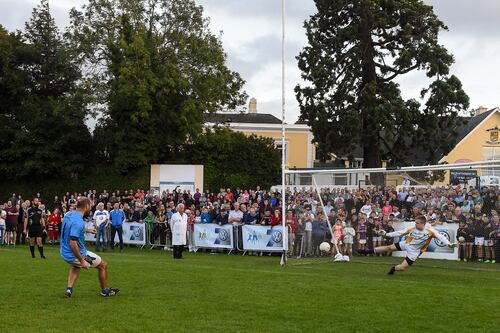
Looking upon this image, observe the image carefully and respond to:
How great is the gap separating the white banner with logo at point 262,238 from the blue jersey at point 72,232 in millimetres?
12531

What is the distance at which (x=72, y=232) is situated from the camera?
453 inches

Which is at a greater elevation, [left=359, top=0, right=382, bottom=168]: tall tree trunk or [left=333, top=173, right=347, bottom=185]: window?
[left=359, top=0, right=382, bottom=168]: tall tree trunk

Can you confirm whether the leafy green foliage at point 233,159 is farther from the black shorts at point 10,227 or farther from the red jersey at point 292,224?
the red jersey at point 292,224

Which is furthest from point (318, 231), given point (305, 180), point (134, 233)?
point (134, 233)

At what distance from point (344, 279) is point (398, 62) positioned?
2935 cm

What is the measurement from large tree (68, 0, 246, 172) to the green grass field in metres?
27.1

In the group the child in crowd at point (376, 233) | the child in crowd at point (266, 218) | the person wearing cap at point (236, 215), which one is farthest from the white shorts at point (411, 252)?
the person wearing cap at point (236, 215)

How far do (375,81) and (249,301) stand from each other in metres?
33.1

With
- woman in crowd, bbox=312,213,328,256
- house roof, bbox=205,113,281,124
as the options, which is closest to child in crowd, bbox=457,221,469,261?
woman in crowd, bbox=312,213,328,256

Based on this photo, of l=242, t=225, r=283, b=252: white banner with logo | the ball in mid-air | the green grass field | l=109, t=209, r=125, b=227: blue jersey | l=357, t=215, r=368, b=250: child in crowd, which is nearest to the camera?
the green grass field

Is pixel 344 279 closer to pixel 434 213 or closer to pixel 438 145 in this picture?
pixel 434 213

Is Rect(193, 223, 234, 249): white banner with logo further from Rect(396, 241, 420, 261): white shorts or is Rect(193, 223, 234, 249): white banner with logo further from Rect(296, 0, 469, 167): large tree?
Rect(296, 0, 469, 167): large tree

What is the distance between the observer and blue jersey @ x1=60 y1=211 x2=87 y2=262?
1152 cm

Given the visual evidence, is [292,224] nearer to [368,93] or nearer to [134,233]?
[134,233]
